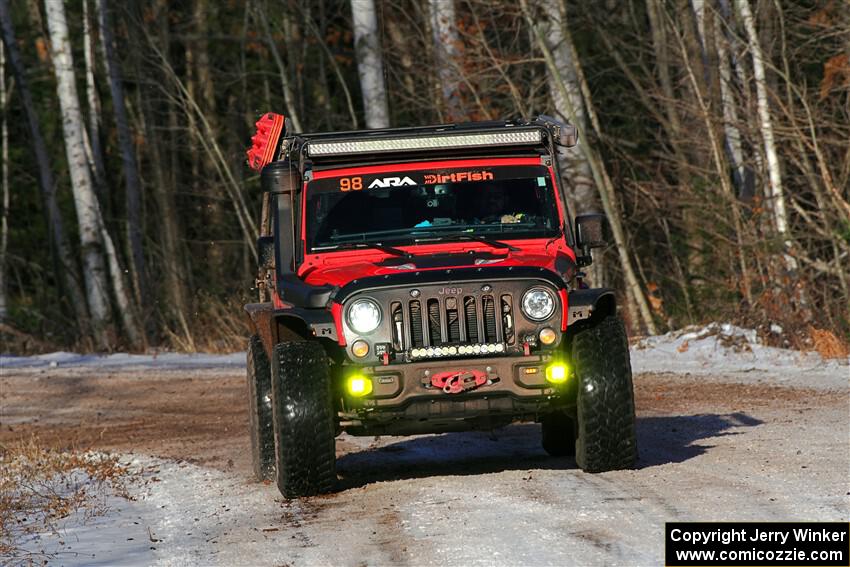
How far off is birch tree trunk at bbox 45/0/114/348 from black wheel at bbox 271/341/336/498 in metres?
18.9

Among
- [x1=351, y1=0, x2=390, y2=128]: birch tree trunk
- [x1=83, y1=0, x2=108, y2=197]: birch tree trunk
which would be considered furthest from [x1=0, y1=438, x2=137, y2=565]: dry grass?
[x1=83, y1=0, x2=108, y2=197]: birch tree trunk

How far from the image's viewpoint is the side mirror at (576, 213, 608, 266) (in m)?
9.69

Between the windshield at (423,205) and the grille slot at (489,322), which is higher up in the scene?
the windshield at (423,205)

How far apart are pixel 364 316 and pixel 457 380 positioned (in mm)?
656

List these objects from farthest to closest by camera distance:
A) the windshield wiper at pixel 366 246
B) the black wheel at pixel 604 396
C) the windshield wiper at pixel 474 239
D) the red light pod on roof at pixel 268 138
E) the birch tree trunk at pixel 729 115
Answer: the birch tree trunk at pixel 729 115 → the red light pod on roof at pixel 268 138 → the windshield wiper at pixel 474 239 → the windshield wiper at pixel 366 246 → the black wheel at pixel 604 396

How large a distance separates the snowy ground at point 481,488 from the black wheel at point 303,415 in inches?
9.1

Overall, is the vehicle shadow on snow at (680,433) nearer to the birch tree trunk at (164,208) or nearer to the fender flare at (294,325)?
the fender flare at (294,325)

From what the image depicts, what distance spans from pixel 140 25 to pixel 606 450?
2196cm

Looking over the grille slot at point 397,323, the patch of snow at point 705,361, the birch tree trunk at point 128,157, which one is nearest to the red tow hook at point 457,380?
the grille slot at point 397,323

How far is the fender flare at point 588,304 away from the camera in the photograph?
29.2 ft

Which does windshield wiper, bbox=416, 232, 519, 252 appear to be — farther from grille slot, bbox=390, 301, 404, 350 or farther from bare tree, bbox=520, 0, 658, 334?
bare tree, bbox=520, 0, 658, 334

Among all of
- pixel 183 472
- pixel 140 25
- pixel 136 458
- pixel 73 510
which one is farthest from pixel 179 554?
pixel 140 25

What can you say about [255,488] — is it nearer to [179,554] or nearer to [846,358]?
[179,554]

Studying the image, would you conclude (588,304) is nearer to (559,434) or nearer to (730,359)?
(559,434)
